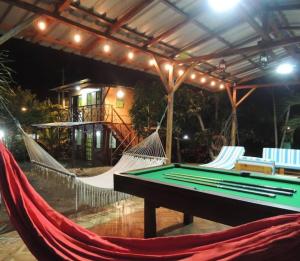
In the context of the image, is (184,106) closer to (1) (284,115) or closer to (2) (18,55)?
(1) (284,115)

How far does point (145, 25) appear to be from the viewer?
3947 mm

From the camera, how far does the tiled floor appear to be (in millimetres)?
2387

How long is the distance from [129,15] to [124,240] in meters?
3.02

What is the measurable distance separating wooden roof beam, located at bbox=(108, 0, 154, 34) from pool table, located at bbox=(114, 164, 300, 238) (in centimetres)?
211

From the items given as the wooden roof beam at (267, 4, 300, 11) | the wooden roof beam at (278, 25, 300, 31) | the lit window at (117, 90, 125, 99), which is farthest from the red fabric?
the lit window at (117, 90, 125, 99)

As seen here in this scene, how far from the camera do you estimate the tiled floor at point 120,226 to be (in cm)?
239

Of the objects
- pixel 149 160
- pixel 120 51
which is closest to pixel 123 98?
pixel 120 51

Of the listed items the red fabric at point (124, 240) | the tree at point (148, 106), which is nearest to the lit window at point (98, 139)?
the tree at point (148, 106)

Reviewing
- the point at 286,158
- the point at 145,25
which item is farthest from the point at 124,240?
the point at 286,158

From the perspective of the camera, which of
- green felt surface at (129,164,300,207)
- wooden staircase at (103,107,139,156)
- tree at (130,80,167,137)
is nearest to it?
green felt surface at (129,164,300,207)

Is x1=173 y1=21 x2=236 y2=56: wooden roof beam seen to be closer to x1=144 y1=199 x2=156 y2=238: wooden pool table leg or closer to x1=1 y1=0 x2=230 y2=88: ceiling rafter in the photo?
x1=1 y1=0 x2=230 y2=88: ceiling rafter

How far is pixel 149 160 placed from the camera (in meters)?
4.11

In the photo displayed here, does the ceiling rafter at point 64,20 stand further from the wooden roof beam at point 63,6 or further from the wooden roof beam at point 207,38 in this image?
the wooden roof beam at point 207,38

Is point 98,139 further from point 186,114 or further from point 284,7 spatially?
point 284,7
